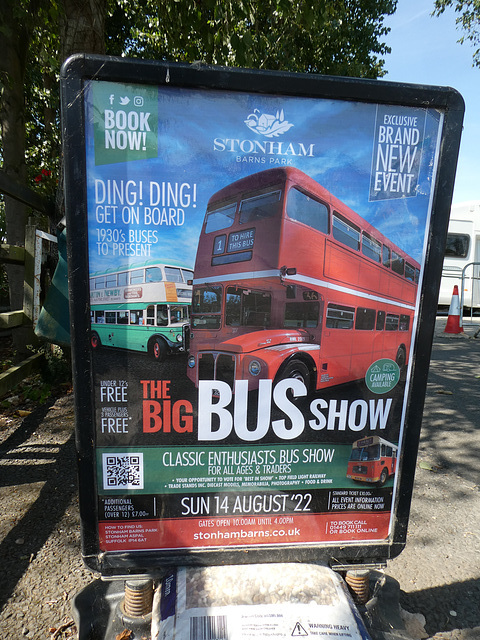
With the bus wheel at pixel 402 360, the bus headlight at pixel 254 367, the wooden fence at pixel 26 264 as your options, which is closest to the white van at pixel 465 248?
the wooden fence at pixel 26 264

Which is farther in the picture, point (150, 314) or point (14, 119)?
point (14, 119)

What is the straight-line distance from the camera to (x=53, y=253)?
431 centimetres

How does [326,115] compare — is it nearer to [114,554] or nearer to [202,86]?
[202,86]

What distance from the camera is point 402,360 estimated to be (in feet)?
5.56

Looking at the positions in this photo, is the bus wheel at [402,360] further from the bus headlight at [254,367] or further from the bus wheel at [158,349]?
the bus wheel at [158,349]

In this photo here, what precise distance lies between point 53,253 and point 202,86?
11.1 ft

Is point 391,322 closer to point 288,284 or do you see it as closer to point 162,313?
point 288,284

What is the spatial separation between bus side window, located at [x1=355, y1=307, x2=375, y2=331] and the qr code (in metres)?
0.96

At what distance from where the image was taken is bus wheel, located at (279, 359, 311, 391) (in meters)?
1.62

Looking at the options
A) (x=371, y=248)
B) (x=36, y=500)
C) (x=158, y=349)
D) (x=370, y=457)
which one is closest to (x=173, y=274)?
(x=158, y=349)

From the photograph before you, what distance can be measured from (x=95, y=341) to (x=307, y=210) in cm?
88

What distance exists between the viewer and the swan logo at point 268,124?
1454 mm

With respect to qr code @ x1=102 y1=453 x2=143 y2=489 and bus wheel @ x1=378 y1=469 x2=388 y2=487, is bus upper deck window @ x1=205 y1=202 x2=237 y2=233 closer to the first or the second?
qr code @ x1=102 y1=453 x2=143 y2=489

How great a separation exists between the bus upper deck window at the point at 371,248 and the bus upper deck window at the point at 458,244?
46.3 ft
